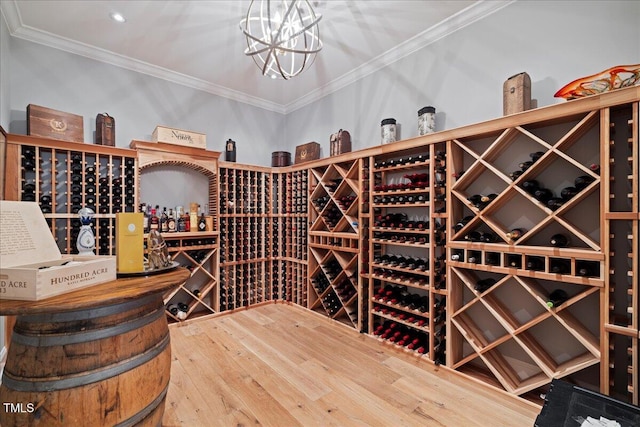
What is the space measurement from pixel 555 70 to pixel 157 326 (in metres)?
2.96

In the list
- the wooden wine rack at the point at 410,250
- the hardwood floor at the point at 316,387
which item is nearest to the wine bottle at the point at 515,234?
the wooden wine rack at the point at 410,250

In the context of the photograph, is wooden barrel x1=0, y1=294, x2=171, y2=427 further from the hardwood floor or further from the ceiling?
the ceiling

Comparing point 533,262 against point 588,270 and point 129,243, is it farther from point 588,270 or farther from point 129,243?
point 129,243

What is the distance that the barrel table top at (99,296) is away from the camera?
84cm

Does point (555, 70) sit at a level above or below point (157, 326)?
above

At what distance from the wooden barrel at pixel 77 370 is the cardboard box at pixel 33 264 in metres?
0.11

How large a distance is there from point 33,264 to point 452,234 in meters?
2.59

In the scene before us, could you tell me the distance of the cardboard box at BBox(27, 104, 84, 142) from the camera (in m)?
2.50

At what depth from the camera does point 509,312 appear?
216cm

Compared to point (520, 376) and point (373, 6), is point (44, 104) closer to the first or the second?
point (373, 6)

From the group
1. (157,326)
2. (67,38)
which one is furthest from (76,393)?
(67,38)

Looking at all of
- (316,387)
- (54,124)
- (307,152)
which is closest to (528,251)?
(316,387)

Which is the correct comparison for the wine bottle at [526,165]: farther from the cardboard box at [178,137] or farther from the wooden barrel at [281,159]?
the cardboard box at [178,137]

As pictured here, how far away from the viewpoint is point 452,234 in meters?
2.34
